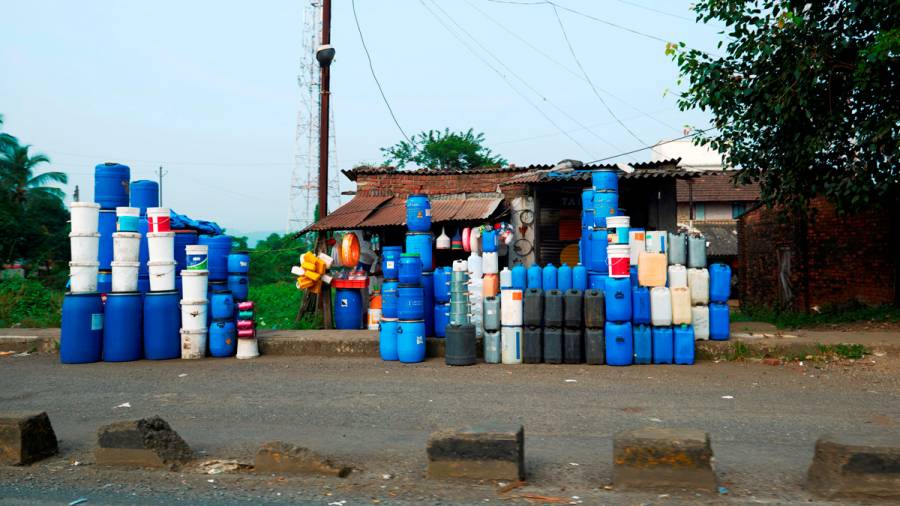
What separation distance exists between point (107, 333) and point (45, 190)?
2807cm

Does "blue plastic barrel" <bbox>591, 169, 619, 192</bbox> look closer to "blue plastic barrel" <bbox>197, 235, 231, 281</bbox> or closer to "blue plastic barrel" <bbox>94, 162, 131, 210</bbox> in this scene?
"blue plastic barrel" <bbox>197, 235, 231, 281</bbox>

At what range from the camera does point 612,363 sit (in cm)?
981

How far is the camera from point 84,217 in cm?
1073

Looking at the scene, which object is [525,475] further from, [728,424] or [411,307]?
[411,307]

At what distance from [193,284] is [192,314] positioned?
0.48 meters

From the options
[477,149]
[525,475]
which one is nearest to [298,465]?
[525,475]

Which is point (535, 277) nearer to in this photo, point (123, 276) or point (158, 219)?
point (158, 219)

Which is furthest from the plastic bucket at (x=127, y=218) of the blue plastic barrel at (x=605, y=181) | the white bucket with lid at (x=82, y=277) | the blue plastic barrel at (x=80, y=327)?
the blue plastic barrel at (x=605, y=181)

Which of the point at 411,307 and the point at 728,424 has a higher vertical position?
the point at 411,307

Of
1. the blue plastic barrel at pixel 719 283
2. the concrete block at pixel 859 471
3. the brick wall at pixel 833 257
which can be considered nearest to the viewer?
the concrete block at pixel 859 471

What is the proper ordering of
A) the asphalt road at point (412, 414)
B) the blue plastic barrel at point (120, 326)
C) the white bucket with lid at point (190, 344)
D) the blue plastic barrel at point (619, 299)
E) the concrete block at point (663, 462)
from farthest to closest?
1. the white bucket with lid at point (190, 344)
2. the blue plastic barrel at point (120, 326)
3. the blue plastic barrel at point (619, 299)
4. the asphalt road at point (412, 414)
5. the concrete block at point (663, 462)

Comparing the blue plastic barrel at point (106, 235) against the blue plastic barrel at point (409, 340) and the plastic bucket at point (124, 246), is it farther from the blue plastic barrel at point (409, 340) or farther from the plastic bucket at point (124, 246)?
the blue plastic barrel at point (409, 340)

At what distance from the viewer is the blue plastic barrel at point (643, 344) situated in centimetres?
980

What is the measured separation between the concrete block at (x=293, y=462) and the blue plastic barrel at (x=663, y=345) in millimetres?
5832
